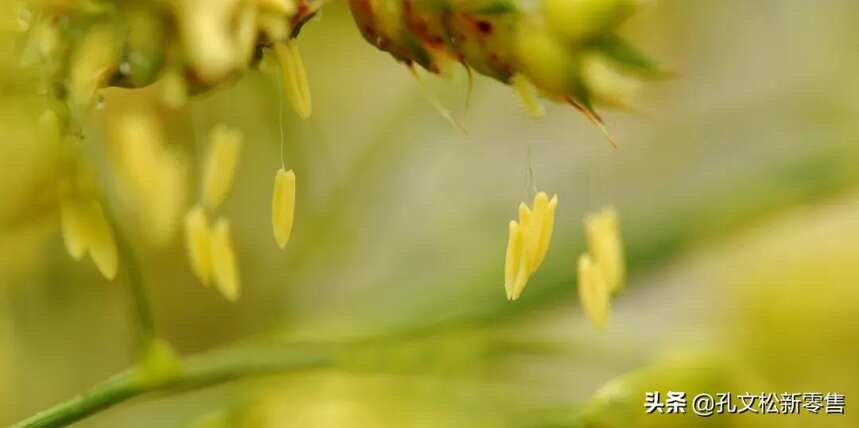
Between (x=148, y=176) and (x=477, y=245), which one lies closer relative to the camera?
(x=148, y=176)

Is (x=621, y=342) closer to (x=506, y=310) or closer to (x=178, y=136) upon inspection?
(x=506, y=310)

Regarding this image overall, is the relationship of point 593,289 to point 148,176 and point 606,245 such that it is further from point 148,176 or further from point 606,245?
point 148,176

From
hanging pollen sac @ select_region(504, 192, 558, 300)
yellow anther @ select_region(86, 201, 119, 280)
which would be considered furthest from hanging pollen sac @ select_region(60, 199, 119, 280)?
hanging pollen sac @ select_region(504, 192, 558, 300)

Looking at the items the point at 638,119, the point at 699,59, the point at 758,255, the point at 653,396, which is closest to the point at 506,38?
the point at 653,396

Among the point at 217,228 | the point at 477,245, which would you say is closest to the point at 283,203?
the point at 217,228

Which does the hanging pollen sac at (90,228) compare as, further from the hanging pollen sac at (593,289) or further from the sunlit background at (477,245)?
the hanging pollen sac at (593,289)

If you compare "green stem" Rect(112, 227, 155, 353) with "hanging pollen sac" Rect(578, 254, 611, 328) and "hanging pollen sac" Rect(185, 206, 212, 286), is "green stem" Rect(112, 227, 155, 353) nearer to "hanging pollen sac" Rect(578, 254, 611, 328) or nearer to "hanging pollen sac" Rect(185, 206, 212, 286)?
"hanging pollen sac" Rect(185, 206, 212, 286)
